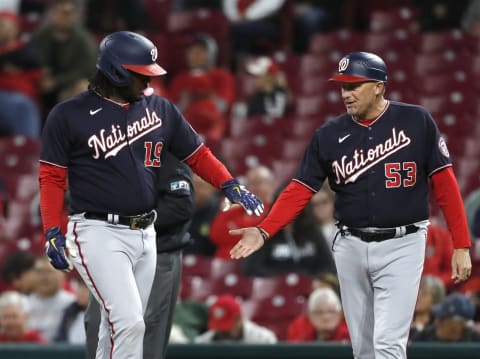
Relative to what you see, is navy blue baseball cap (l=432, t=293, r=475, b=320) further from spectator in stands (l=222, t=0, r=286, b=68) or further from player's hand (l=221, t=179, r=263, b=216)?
spectator in stands (l=222, t=0, r=286, b=68)

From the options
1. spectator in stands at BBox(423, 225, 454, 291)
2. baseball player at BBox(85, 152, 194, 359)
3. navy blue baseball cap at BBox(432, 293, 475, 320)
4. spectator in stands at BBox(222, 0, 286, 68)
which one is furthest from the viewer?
spectator in stands at BBox(222, 0, 286, 68)

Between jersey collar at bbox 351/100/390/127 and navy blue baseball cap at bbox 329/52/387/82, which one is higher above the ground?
navy blue baseball cap at bbox 329/52/387/82

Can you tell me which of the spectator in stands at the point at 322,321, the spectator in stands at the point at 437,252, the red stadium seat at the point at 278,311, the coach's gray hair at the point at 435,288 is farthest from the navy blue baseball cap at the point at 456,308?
the red stadium seat at the point at 278,311

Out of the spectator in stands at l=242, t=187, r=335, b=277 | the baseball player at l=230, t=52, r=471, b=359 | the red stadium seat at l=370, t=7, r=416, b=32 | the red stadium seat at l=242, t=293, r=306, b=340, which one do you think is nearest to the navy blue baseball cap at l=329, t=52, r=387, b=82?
the baseball player at l=230, t=52, r=471, b=359

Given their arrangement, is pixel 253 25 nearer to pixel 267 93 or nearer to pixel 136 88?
pixel 267 93

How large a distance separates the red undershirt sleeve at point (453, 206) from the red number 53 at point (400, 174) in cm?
11

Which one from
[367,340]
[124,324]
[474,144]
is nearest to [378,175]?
[367,340]

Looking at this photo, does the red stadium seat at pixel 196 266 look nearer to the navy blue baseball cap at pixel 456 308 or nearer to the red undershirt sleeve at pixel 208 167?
the navy blue baseball cap at pixel 456 308

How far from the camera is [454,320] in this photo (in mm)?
7574

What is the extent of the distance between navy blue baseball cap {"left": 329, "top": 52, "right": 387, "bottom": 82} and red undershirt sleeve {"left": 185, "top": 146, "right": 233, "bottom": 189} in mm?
680

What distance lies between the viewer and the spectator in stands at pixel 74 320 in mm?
8508

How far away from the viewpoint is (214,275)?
9.10m

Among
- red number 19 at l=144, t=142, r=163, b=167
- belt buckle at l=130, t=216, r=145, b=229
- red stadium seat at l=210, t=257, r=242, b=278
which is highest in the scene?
red number 19 at l=144, t=142, r=163, b=167

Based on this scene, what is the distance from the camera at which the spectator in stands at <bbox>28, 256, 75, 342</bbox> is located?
28.8 feet
